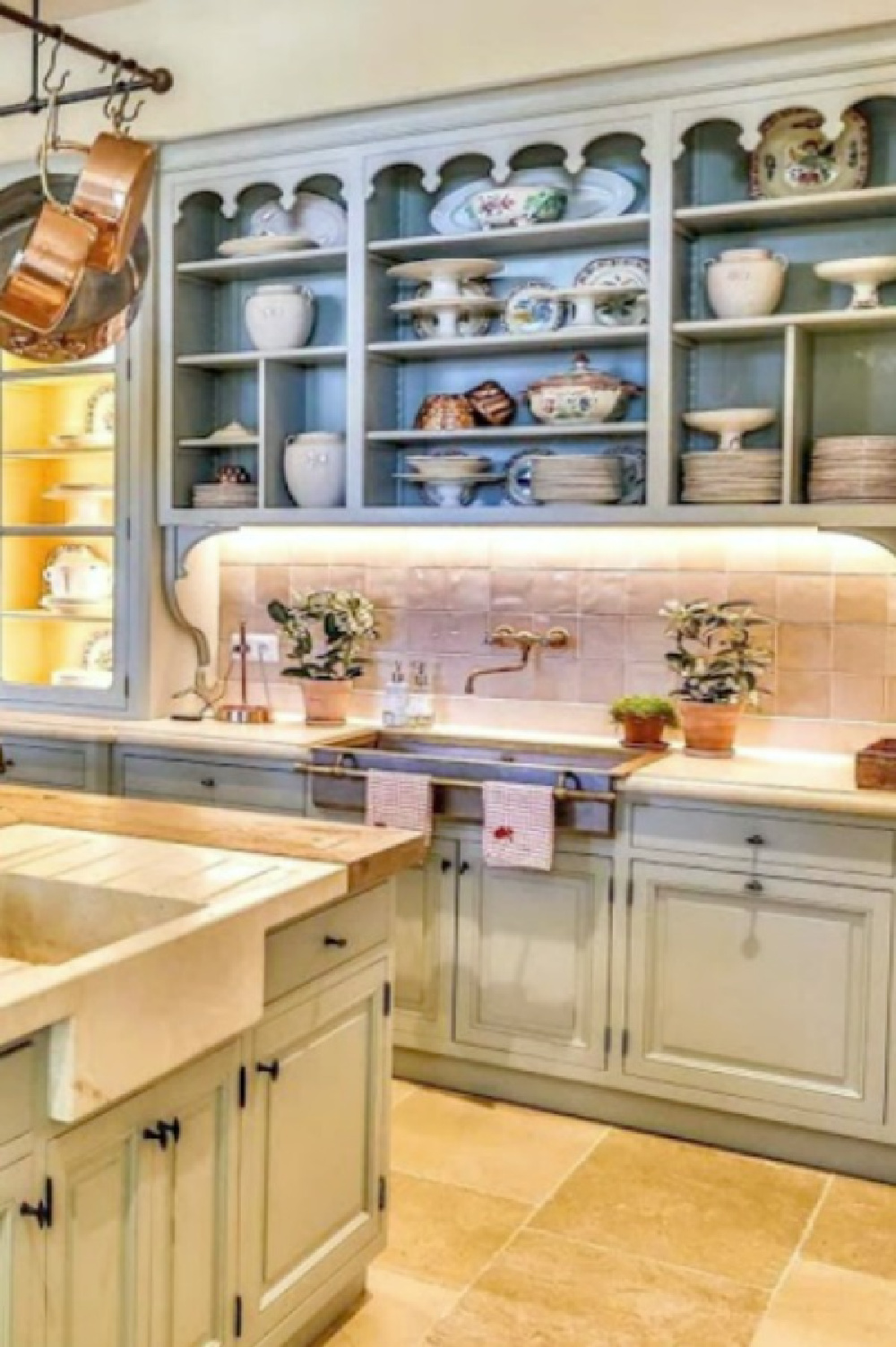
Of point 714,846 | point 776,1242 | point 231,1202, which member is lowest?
point 776,1242

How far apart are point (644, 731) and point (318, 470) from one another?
4.05 feet

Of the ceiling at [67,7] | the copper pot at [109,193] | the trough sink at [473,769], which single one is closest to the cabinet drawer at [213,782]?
the trough sink at [473,769]

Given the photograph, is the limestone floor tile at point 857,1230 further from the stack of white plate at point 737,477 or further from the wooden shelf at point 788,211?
the wooden shelf at point 788,211

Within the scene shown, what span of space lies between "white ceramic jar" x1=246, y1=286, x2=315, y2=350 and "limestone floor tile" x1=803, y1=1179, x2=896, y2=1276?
2745 mm

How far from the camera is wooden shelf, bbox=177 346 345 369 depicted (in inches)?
155

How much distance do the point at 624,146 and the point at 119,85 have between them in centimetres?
150

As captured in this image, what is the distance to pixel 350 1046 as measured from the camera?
7.75ft

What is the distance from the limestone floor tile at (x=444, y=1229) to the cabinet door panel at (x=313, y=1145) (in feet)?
0.91

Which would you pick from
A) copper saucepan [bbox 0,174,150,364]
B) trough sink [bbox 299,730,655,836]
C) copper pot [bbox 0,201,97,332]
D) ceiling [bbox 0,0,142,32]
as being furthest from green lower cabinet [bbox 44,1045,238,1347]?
ceiling [bbox 0,0,142,32]

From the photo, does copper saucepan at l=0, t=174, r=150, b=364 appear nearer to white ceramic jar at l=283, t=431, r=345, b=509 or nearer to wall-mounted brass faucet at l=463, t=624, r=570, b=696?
white ceramic jar at l=283, t=431, r=345, b=509

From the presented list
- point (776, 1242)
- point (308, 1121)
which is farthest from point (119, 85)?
point (776, 1242)

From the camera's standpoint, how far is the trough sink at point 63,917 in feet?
6.71

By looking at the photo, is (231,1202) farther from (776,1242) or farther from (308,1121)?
(776,1242)

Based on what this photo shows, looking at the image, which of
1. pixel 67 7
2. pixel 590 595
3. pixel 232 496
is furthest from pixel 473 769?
pixel 67 7
